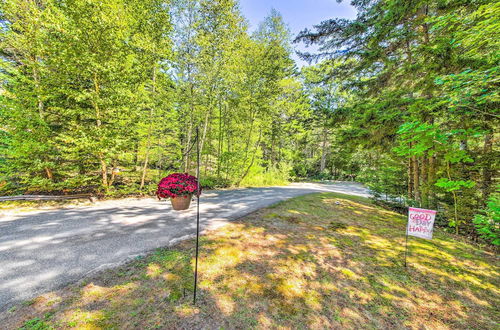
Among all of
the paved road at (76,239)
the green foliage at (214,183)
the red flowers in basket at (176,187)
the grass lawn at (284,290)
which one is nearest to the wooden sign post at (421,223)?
the grass lawn at (284,290)

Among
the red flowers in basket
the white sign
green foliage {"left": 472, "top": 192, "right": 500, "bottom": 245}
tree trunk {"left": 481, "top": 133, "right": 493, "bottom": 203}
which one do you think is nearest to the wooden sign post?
the white sign

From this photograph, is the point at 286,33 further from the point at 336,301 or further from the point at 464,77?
the point at 336,301

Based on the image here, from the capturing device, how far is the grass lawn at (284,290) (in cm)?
151

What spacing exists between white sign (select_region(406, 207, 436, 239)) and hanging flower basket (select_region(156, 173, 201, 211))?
3.41 metres

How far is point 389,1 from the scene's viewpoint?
4.05m

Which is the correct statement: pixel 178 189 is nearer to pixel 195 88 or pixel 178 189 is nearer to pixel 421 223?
pixel 421 223

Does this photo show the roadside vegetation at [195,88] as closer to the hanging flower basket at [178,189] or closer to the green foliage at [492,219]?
the green foliage at [492,219]

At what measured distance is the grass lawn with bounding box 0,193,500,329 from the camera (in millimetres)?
1510

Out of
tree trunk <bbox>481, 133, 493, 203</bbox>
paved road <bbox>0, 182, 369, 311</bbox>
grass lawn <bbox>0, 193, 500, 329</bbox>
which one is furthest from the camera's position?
tree trunk <bbox>481, 133, 493, 203</bbox>

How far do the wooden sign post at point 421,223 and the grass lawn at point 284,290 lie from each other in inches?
18.5

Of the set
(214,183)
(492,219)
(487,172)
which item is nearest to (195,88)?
(214,183)

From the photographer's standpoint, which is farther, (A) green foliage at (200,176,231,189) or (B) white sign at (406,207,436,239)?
(A) green foliage at (200,176,231,189)

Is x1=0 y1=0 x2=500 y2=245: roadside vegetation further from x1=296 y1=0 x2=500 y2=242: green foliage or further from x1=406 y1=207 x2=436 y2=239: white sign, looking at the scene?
x1=406 y1=207 x2=436 y2=239: white sign

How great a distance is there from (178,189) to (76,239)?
69.9 inches
